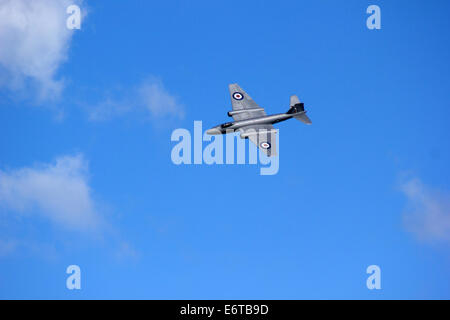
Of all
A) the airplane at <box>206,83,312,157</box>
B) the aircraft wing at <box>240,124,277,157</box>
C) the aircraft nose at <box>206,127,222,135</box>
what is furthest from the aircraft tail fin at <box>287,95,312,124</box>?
the aircraft nose at <box>206,127,222,135</box>

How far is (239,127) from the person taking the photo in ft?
319

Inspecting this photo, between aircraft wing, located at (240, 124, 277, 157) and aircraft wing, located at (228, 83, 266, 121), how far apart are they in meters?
3.39

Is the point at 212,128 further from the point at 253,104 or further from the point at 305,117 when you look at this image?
the point at 305,117

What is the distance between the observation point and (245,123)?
97125 millimetres

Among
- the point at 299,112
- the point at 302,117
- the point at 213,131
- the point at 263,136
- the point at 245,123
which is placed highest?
the point at 299,112

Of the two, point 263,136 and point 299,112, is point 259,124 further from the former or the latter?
point 299,112

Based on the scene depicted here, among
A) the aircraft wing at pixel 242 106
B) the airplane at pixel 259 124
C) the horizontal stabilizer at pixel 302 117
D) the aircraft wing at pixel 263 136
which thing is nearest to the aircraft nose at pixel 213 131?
the airplane at pixel 259 124

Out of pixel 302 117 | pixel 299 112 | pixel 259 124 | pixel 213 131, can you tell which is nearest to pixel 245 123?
pixel 259 124

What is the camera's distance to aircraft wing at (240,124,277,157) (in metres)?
95.2

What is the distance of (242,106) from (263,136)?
9.69 meters
